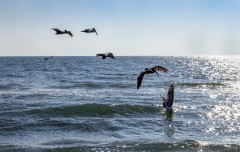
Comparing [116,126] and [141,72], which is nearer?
[141,72]

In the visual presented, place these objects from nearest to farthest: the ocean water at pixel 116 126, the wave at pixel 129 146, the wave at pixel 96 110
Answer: the wave at pixel 129 146, the ocean water at pixel 116 126, the wave at pixel 96 110

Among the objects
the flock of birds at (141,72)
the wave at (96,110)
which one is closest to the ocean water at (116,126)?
the wave at (96,110)

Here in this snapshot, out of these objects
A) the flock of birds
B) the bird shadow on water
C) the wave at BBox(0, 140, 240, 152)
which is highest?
the flock of birds

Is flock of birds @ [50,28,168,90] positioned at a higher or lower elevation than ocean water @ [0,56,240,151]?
higher

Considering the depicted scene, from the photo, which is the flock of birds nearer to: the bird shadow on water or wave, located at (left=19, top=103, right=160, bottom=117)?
the bird shadow on water

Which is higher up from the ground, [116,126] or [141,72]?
[141,72]

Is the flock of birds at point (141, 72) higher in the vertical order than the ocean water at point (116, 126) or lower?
higher

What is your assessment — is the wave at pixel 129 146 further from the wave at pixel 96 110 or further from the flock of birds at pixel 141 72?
the wave at pixel 96 110

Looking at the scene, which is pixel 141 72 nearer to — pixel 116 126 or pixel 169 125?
pixel 116 126

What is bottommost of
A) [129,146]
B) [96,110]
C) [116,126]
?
[129,146]

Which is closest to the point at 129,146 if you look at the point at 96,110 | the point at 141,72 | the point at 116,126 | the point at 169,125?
the point at 116,126

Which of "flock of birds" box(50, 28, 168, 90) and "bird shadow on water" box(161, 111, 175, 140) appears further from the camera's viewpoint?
"bird shadow on water" box(161, 111, 175, 140)

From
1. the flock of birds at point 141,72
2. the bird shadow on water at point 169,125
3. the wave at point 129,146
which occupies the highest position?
the flock of birds at point 141,72

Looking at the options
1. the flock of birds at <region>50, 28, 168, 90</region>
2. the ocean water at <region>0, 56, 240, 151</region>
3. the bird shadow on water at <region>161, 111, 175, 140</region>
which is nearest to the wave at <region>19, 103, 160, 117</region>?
the ocean water at <region>0, 56, 240, 151</region>
